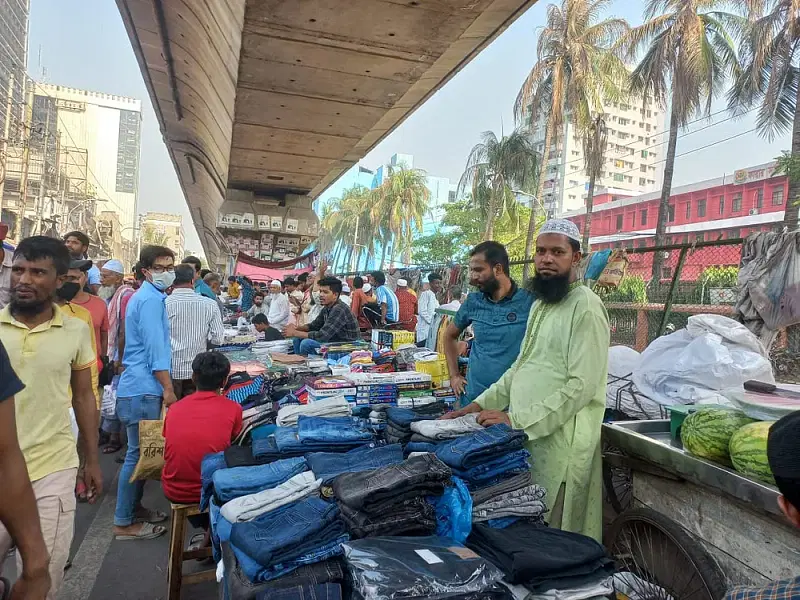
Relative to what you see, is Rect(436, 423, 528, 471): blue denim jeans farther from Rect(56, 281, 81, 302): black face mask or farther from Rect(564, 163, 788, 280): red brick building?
Rect(564, 163, 788, 280): red brick building

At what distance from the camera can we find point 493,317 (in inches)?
143

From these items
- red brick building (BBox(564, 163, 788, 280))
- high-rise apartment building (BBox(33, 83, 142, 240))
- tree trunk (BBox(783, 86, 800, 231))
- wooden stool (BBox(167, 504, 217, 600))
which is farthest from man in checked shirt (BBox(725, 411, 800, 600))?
high-rise apartment building (BBox(33, 83, 142, 240))

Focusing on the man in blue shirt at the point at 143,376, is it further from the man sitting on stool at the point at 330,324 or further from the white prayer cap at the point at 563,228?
the white prayer cap at the point at 563,228

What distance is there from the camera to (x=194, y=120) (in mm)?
8164

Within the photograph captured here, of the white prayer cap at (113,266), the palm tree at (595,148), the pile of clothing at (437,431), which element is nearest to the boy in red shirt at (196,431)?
the pile of clothing at (437,431)

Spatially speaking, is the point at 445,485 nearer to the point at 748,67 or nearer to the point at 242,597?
the point at 242,597

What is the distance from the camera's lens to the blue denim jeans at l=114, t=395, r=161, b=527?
4145mm

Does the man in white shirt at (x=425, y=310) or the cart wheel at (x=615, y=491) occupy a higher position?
the man in white shirt at (x=425, y=310)

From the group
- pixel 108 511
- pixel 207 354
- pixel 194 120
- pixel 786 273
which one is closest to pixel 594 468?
pixel 207 354

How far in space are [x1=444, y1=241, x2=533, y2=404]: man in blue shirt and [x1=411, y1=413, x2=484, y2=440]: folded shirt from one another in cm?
100

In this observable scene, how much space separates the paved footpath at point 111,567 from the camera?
11.3ft

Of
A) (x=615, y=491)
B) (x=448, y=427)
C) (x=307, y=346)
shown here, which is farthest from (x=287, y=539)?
(x=307, y=346)

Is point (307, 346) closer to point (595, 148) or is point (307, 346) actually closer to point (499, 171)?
point (595, 148)

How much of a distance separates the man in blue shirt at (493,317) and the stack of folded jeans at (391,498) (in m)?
1.61
